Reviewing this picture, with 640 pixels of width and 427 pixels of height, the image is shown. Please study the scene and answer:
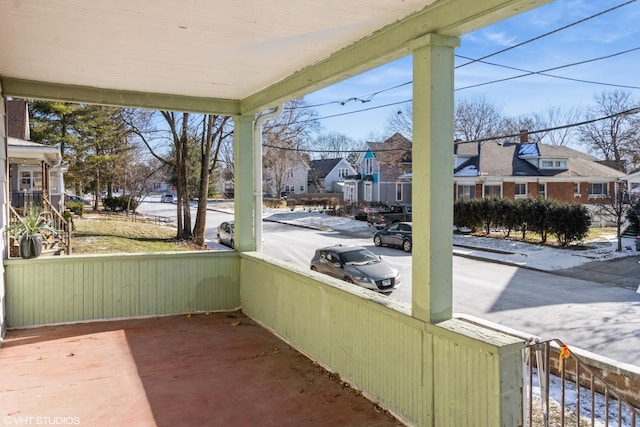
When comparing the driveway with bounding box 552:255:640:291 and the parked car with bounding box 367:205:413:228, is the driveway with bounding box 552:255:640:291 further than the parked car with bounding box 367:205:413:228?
No

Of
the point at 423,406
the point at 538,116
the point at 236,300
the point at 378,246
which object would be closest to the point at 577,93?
the point at 538,116

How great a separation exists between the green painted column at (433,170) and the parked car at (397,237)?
14811mm

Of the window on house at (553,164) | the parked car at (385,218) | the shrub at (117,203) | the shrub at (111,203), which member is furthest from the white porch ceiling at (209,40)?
the shrub at (111,203)

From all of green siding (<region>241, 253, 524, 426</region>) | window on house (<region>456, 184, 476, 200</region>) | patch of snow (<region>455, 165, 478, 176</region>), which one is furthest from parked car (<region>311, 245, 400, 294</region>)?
window on house (<region>456, 184, 476, 200</region>)

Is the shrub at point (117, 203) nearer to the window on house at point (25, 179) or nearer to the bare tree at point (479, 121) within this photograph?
the window on house at point (25, 179)

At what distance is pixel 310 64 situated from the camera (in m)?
4.80

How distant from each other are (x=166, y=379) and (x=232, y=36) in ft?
10.5

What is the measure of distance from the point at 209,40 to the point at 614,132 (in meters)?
34.6

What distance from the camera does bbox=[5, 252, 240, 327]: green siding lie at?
6051 millimetres

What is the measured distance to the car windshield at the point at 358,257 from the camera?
35.4ft

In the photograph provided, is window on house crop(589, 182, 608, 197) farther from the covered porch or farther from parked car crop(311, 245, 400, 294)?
the covered porch

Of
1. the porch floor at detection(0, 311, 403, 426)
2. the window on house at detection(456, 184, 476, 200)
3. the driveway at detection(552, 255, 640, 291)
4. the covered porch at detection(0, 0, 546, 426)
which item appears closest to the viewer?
the covered porch at detection(0, 0, 546, 426)

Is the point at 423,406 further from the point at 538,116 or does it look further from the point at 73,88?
the point at 538,116

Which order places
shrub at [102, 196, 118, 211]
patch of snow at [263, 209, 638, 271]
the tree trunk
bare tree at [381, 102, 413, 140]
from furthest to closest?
shrub at [102, 196, 118, 211], bare tree at [381, 102, 413, 140], the tree trunk, patch of snow at [263, 209, 638, 271]
